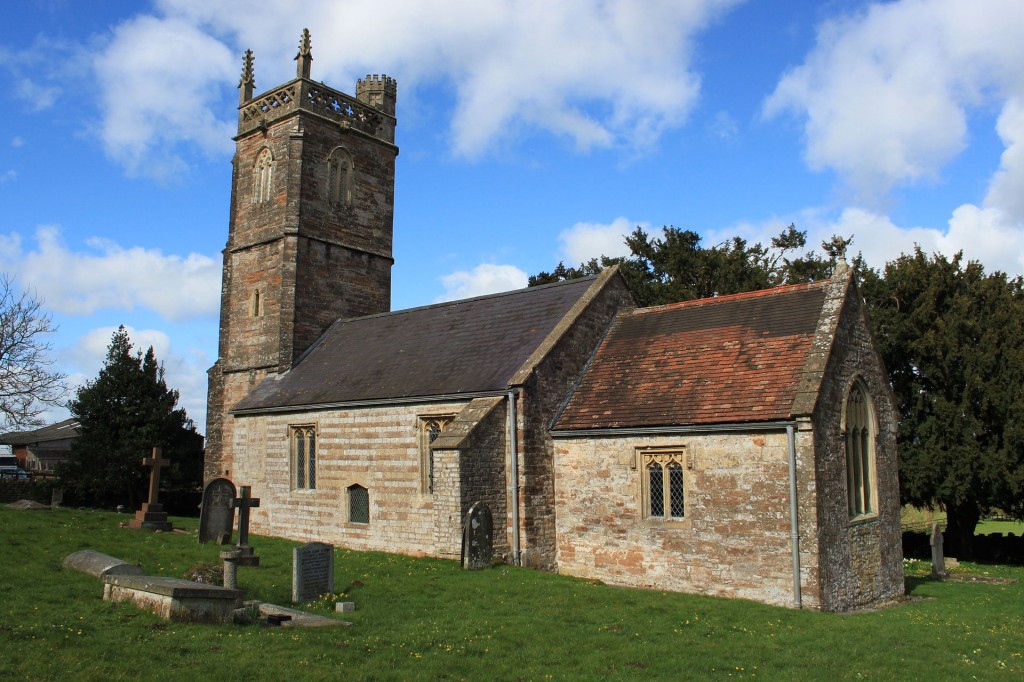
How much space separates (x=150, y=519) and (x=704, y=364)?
14.2 metres

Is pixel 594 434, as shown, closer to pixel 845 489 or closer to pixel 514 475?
pixel 514 475

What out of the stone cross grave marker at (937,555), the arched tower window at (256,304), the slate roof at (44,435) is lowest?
the stone cross grave marker at (937,555)

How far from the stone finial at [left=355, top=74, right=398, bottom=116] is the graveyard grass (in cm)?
2079

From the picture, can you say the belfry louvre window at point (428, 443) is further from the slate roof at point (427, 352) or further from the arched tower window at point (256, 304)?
the arched tower window at point (256, 304)

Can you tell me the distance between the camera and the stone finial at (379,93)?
104 ft

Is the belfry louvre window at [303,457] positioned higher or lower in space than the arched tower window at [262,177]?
lower

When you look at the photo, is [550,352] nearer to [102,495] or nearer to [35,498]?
[102,495]

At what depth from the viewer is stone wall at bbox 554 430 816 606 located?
48.9 ft

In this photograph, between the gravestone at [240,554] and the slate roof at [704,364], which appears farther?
the slate roof at [704,364]

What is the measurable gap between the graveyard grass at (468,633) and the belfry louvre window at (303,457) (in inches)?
258

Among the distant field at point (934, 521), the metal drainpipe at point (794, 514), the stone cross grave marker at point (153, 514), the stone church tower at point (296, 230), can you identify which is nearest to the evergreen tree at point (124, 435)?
the stone church tower at point (296, 230)

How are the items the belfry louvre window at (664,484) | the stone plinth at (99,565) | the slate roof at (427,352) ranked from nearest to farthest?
the stone plinth at (99,565)
the belfry louvre window at (664,484)
the slate roof at (427,352)

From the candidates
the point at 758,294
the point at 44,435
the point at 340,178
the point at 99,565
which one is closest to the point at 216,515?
the point at 99,565

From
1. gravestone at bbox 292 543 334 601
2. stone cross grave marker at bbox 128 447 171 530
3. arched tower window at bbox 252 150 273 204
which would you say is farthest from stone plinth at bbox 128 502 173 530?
arched tower window at bbox 252 150 273 204
